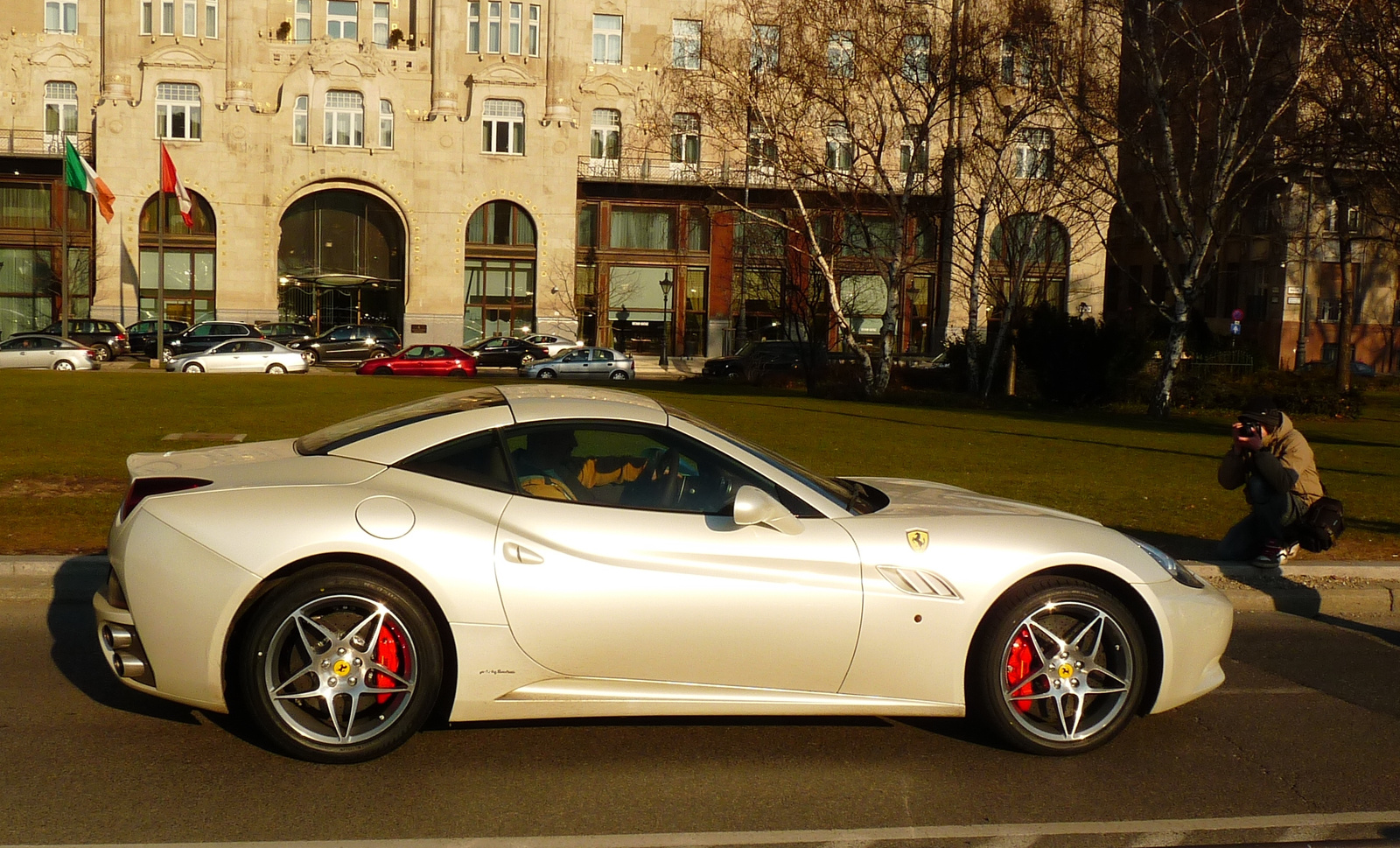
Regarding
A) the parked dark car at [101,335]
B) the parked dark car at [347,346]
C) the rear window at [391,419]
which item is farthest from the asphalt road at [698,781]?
the parked dark car at [101,335]

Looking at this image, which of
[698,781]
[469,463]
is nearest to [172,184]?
[469,463]

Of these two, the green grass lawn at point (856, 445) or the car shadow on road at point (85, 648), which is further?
the green grass lawn at point (856, 445)

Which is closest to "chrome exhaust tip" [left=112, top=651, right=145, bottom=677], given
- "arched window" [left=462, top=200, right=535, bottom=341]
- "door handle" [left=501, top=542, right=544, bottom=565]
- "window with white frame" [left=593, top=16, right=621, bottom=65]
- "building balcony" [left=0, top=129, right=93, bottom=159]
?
"door handle" [left=501, top=542, right=544, bottom=565]

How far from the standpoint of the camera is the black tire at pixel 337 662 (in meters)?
4.68

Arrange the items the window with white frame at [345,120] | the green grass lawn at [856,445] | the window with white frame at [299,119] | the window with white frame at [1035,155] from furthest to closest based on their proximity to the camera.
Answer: the window with white frame at [345,120] → the window with white frame at [299,119] → the window with white frame at [1035,155] → the green grass lawn at [856,445]

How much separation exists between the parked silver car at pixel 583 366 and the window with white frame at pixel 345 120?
16540 millimetres

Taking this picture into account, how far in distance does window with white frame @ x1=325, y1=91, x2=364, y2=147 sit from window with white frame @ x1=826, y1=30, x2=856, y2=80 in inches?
1265

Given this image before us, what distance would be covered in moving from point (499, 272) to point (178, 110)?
1598 centimetres

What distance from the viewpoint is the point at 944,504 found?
5.54 metres

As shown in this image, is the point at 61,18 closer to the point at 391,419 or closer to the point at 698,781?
the point at 391,419

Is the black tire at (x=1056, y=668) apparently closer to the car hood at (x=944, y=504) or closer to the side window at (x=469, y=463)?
the car hood at (x=944, y=504)

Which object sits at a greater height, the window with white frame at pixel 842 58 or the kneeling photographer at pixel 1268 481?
the window with white frame at pixel 842 58

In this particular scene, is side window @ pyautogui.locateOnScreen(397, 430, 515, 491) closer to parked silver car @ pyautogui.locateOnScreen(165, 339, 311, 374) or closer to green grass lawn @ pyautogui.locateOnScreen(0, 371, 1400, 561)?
green grass lawn @ pyautogui.locateOnScreen(0, 371, 1400, 561)

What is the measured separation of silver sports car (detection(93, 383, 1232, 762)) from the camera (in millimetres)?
4707
